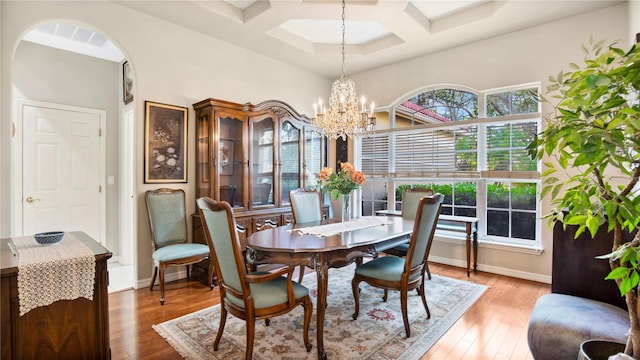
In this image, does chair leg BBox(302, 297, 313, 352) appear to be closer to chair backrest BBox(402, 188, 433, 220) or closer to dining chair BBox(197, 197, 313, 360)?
dining chair BBox(197, 197, 313, 360)

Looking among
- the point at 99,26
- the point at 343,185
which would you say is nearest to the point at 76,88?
the point at 99,26

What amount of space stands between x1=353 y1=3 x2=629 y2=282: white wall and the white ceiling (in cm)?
12

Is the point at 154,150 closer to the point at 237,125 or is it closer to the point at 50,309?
the point at 237,125

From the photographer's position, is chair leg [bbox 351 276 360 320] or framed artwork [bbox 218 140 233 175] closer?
chair leg [bbox 351 276 360 320]

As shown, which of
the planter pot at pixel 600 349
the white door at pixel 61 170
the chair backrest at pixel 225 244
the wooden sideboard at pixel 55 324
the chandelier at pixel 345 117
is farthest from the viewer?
the white door at pixel 61 170

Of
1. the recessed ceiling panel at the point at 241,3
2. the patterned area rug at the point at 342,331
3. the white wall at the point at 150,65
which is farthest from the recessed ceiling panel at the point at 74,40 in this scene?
the patterned area rug at the point at 342,331

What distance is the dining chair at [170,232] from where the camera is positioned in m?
3.09

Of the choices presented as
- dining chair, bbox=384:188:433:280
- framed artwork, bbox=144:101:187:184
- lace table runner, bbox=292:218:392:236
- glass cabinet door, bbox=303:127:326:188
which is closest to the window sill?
dining chair, bbox=384:188:433:280

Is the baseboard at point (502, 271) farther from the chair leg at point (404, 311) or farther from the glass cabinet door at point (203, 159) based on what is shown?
the glass cabinet door at point (203, 159)

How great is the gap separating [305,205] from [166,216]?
1.49 metres

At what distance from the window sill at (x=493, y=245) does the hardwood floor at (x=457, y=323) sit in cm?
34

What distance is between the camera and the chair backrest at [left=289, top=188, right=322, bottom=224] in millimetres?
3397

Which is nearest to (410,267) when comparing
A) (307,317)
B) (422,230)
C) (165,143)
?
(422,230)

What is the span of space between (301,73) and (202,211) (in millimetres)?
3712
